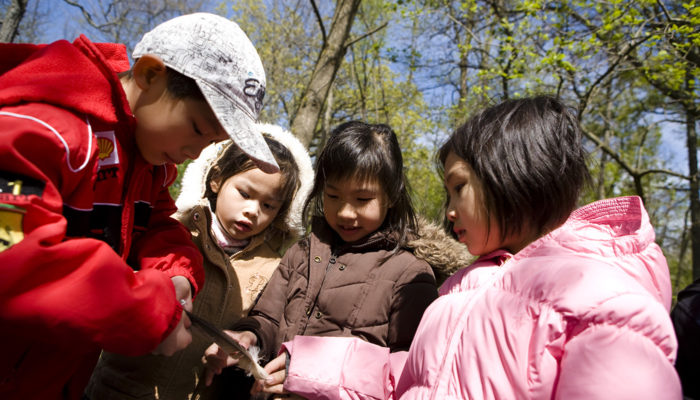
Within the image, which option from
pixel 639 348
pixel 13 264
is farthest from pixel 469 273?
pixel 13 264

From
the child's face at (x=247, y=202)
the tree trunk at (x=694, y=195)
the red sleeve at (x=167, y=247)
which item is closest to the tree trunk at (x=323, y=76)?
the child's face at (x=247, y=202)

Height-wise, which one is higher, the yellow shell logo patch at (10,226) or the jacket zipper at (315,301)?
the yellow shell logo patch at (10,226)

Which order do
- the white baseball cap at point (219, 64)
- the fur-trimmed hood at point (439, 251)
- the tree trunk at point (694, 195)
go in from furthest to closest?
1. the tree trunk at point (694, 195)
2. the fur-trimmed hood at point (439, 251)
3. the white baseball cap at point (219, 64)

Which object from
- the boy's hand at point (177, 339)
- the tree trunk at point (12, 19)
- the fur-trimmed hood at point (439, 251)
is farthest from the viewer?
the tree trunk at point (12, 19)

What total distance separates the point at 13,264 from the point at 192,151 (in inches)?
25.0

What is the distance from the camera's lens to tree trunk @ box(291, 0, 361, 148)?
4480mm

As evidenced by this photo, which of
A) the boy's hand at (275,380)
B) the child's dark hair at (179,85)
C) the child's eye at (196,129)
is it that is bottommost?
the boy's hand at (275,380)

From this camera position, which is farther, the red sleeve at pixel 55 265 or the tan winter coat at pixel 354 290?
the tan winter coat at pixel 354 290

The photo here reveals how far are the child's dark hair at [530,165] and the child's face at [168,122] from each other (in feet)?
2.83

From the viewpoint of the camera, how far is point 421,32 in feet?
31.5

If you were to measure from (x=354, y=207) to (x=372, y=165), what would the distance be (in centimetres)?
21

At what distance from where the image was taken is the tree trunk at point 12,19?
759cm

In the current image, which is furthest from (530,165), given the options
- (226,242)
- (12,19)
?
(12,19)

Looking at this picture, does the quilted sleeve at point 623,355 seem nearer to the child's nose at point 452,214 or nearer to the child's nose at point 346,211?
the child's nose at point 452,214
